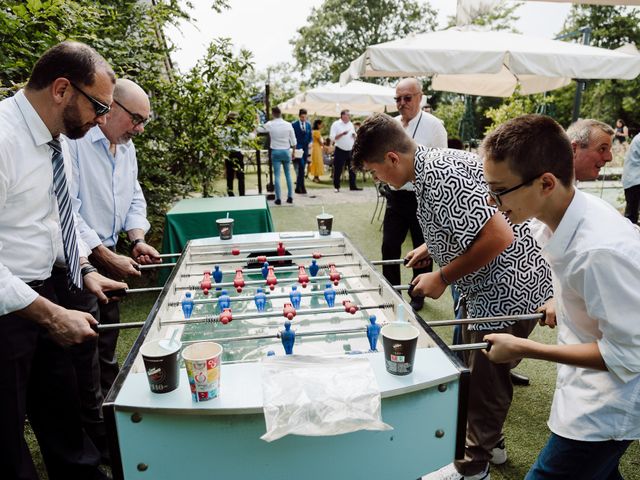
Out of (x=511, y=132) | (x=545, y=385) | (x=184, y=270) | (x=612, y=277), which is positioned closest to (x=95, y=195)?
(x=184, y=270)

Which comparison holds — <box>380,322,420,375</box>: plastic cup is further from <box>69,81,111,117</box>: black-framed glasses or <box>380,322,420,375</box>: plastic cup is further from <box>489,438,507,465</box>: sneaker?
<box>69,81,111,117</box>: black-framed glasses

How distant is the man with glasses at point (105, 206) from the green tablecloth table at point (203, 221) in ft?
3.78

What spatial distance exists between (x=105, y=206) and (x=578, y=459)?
8.84ft

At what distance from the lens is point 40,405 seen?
1979mm

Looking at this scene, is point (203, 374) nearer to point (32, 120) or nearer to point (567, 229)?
point (567, 229)

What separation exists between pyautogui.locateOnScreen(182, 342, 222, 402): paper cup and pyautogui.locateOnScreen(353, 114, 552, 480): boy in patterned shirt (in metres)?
1.12

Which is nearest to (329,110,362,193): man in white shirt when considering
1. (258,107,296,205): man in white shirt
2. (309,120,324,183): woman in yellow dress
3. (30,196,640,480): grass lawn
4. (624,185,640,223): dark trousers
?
(309,120,324,183): woman in yellow dress

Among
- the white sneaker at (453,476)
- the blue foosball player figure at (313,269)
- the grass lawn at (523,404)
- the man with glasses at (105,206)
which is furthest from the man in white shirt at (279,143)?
the white sneaker at (453,476)

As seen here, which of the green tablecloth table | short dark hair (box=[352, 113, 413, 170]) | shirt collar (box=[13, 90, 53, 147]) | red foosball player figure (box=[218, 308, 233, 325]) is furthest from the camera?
the green tablecloth table

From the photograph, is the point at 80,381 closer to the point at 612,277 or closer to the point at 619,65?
the point at 612,277

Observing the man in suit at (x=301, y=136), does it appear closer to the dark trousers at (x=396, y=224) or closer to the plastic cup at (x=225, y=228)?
the dark trousers at (x=396, y=224)

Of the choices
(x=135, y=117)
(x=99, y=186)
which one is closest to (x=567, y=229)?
(x=135, y=117)

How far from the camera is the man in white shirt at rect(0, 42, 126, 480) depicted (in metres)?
1.62

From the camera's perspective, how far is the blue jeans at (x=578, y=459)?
132 cm
